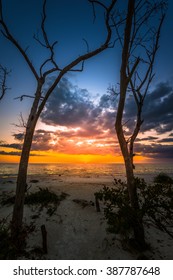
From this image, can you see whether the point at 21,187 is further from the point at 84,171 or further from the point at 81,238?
the point at 84,171

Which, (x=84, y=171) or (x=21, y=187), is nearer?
(x=21, y=187)

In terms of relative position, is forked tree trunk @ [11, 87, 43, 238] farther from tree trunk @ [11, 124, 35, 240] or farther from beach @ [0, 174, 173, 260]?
beach @ [0, 174, 173, 260]

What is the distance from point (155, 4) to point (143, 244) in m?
10.6

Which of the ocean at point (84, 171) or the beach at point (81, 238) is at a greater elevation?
the beach at point (81, 238)

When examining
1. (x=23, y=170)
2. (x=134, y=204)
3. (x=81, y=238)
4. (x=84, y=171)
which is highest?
(x=23, y=170)

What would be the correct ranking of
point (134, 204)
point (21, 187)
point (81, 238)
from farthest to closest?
point (81, 238)
point (21, 187)
point (134, 204)

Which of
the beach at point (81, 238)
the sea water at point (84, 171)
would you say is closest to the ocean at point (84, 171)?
the sea water at point (84, 171)

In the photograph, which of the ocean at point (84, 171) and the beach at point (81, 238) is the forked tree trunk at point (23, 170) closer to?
the beach at point (81, 238)

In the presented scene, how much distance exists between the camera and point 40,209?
12.2m

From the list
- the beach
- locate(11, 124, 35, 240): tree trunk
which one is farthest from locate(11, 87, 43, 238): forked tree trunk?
the beach

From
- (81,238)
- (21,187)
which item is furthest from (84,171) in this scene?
(21,187)

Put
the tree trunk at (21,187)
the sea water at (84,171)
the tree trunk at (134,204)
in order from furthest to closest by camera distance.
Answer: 1. the sea water at (84,171)
2. the tree trunk at (21,187)
3. the tree trunk at (134,204)

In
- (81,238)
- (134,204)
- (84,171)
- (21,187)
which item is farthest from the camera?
(84,171)
